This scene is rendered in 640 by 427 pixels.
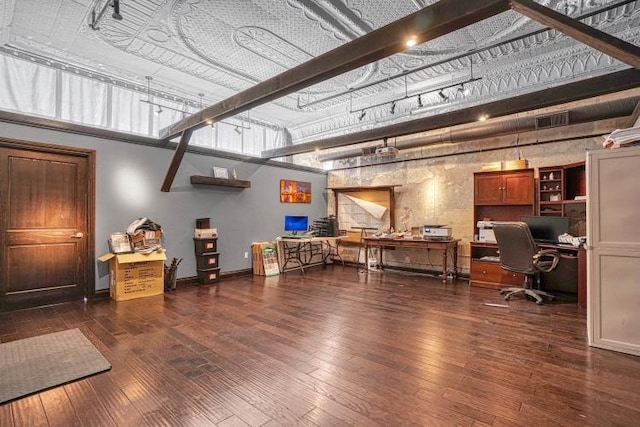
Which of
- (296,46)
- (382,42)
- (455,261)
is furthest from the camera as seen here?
(455,261)

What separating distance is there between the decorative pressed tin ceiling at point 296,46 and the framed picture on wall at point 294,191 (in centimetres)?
211

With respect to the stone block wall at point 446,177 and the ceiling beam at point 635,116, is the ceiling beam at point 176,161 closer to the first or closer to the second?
the stone block wall at point 446,177

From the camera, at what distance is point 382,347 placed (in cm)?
273

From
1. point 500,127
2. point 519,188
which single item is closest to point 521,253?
point 519,188

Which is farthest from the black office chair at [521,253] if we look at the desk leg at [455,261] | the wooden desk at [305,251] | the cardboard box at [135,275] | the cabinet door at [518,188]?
the cardboard box at [135,275]

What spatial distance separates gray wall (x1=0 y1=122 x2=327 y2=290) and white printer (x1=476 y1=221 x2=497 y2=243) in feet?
12.9

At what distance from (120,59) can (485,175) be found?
20.2 ft

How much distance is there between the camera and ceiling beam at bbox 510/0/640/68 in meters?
2.01

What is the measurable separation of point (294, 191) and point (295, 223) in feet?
2.57

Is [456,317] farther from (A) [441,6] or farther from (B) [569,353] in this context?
(A) [441,6]

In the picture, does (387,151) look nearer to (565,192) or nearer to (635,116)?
(565,192)

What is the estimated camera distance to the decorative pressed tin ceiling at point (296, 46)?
10.8 feet

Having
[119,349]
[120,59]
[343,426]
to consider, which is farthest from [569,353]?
[120,59]

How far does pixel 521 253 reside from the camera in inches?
164
